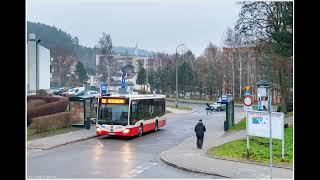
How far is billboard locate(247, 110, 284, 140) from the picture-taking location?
16672 mm

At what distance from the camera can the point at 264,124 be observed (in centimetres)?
1744

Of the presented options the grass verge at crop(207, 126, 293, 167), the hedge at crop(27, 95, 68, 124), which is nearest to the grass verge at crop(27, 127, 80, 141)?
the hedge at crop(27, 95, 68, 124)

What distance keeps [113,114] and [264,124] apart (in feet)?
36.6

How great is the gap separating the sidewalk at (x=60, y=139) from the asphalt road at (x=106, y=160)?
54cm

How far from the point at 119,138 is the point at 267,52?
1801cm

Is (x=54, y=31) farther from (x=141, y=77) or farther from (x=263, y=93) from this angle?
(x=263, y=93)

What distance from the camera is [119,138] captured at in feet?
89.5

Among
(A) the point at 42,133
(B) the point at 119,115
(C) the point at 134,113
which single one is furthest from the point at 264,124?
(A) the point at 42,133

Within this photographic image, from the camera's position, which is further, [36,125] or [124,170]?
[36,125]

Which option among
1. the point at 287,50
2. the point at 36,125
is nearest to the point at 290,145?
the point at 287,50

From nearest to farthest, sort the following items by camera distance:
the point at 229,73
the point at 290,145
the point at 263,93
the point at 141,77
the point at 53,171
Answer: the point at 53,171 < the point at 290,145 < the point at 263,93 < the point at 229,73 < the point at 141,77

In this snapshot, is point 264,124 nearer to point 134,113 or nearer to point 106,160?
point 106,160

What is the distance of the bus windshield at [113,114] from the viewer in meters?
26.3

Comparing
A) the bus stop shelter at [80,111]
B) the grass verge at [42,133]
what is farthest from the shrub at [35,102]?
the grass verge at [42,133]
